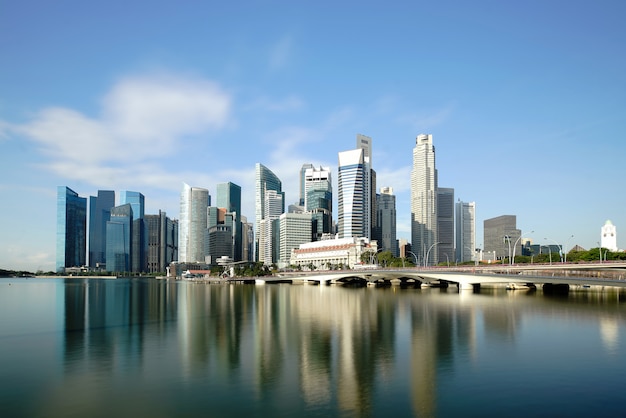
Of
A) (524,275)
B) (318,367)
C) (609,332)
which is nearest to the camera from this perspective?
(318,367)

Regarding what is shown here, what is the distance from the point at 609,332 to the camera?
5494cm

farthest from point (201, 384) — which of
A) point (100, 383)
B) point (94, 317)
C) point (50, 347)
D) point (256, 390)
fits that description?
point (94, 317)

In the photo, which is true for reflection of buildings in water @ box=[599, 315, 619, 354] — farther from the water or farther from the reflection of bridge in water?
the reflection of bridge in water

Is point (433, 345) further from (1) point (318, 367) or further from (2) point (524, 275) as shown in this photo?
(2) point (524, 275)

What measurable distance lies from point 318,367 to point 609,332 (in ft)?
123

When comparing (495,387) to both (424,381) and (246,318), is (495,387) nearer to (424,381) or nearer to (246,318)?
(424,381)

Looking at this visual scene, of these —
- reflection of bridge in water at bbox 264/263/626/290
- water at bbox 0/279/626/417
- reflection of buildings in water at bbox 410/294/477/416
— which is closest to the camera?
water at bbox 0/279/626/417

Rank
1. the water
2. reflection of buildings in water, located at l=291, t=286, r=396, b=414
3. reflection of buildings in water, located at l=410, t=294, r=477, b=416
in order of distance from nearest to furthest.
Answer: the water → reflection of buildings in water, located at l=410, t=294, r=477, b=416 → reflection of buildings in water, located at l=291, t=286, r=396, b=414

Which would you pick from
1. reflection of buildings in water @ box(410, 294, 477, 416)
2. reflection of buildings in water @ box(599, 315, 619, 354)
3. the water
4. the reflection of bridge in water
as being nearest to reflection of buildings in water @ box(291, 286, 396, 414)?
the water

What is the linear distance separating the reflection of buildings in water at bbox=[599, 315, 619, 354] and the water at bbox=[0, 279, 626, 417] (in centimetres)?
13

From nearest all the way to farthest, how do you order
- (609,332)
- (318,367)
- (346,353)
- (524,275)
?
(318,367) → (346,353) → (609,332) → (524,275)

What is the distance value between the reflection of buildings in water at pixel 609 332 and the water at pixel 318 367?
0.13m

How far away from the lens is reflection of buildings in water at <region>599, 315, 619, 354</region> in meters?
46.8

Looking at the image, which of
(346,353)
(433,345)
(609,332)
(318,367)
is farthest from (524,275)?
(318,367)
